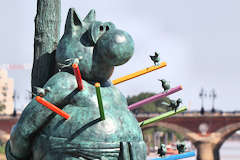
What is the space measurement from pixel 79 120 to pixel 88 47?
1.98 ft

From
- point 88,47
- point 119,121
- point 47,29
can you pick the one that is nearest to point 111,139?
point 119,121

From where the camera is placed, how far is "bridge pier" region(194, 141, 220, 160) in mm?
32938

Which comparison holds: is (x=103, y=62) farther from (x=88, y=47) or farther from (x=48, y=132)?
(x=48, y=132)

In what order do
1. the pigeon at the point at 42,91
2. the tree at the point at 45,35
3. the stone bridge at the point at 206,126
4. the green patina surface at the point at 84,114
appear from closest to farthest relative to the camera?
the pigeon at the point at 42,91 < the green patina surface at the point at 84,114 < the tree at the point at 45,35 < the stone bridge at the point at 206,126

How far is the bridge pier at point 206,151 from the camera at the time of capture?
1297 inches

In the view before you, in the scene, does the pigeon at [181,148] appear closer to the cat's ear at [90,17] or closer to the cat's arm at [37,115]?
the cat's arm at [37,115]

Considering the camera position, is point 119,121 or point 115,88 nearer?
point 119,121

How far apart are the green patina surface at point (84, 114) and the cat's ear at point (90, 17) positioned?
0.14ft

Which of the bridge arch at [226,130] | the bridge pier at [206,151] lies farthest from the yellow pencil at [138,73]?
the bridge arch at [226,130]

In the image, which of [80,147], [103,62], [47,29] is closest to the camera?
[80,147]

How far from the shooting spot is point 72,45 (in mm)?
3906

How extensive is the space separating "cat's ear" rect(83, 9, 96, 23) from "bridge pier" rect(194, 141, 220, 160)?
2988 centimetres

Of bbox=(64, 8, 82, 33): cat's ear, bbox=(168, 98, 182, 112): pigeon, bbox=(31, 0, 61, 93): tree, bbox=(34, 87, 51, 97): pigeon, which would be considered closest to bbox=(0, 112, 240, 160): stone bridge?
bbox=(31, 0, 61, 93): tree

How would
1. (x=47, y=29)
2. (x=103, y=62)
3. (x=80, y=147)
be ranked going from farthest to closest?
(x=47, y=29), (x=103, y=62), (x=80, y=147)
